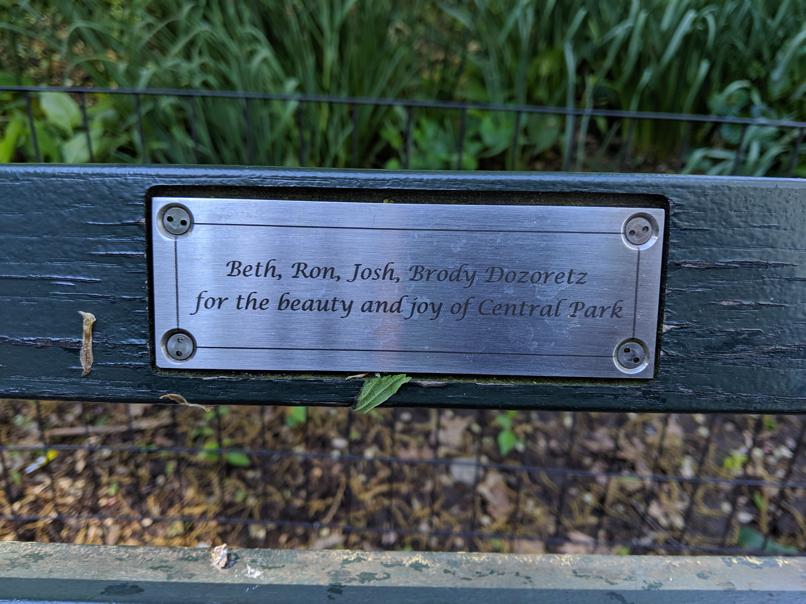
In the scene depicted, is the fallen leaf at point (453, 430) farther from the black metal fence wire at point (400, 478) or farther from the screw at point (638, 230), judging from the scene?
the screw at point (638, 230)

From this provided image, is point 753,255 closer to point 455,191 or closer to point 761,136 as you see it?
point 455,191

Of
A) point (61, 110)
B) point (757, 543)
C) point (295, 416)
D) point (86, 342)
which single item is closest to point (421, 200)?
point (86, 342)

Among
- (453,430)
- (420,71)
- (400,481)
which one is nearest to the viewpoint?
(400,481)

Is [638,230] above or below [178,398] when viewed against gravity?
above

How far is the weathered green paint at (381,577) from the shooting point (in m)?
0.81

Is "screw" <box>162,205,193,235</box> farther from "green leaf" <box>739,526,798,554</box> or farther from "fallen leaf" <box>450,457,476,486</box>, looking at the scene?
"green leaf" <box>739,526,798,554</box>

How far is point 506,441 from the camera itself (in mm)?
2111

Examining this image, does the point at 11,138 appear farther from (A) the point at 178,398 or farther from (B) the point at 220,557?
(B) the point at 220,557

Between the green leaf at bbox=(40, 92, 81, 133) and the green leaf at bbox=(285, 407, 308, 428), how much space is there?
4.00ft

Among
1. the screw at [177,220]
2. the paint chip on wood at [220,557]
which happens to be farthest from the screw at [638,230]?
the paint chip on wood at [220,557]

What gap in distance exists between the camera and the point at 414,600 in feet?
2.69

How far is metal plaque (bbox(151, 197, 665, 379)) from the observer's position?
32.3 inches

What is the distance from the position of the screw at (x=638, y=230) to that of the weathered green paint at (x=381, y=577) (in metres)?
0.43

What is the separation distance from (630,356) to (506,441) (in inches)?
51.4
